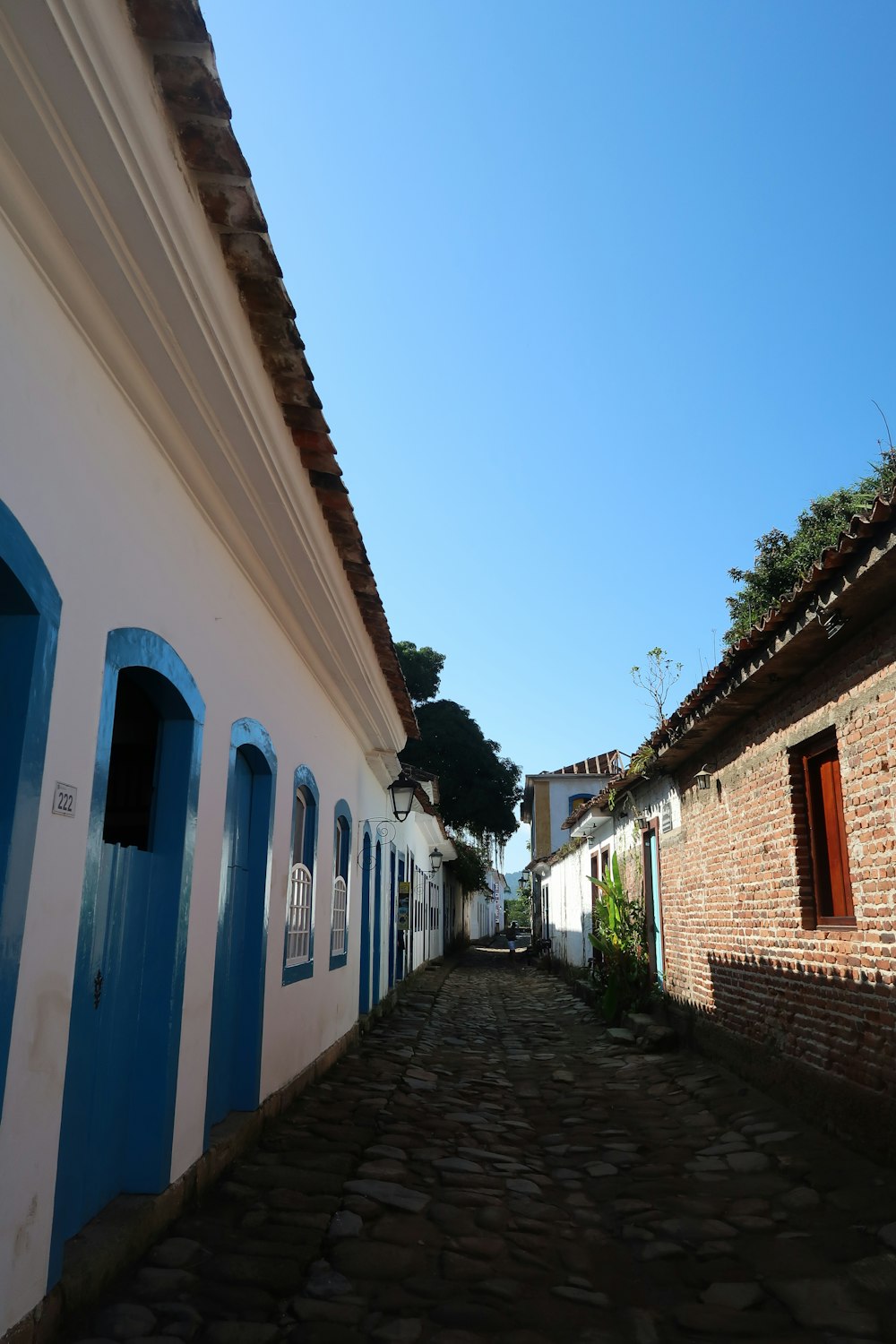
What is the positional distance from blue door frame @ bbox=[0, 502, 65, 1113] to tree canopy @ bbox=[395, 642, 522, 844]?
26731mm

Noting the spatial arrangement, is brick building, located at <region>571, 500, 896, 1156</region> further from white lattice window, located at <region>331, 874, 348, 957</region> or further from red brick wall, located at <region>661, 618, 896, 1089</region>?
white lattice window, located at <region>331, 874, 348, 957</region>

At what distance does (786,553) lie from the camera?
16750 millimetres

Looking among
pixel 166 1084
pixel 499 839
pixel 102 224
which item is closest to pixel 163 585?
pixel 102 224

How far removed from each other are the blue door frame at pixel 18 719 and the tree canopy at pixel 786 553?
47.8 ft

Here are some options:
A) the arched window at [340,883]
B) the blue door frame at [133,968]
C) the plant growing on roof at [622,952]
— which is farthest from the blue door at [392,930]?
the blue door frame at [133,968]

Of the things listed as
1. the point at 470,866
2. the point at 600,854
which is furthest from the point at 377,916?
the point at 470,866

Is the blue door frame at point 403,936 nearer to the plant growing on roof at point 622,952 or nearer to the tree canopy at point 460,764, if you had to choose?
the plant growing on roof at point 622,952

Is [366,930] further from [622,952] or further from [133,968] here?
[133,968]

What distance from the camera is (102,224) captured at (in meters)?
2.75

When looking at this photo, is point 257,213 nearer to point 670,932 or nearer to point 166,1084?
point 166,1084

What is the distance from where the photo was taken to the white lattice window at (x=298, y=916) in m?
6.21

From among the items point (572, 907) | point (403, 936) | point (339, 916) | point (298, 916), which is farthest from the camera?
point (572, 907)

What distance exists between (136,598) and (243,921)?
258 cm

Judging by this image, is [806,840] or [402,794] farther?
[402,794]
